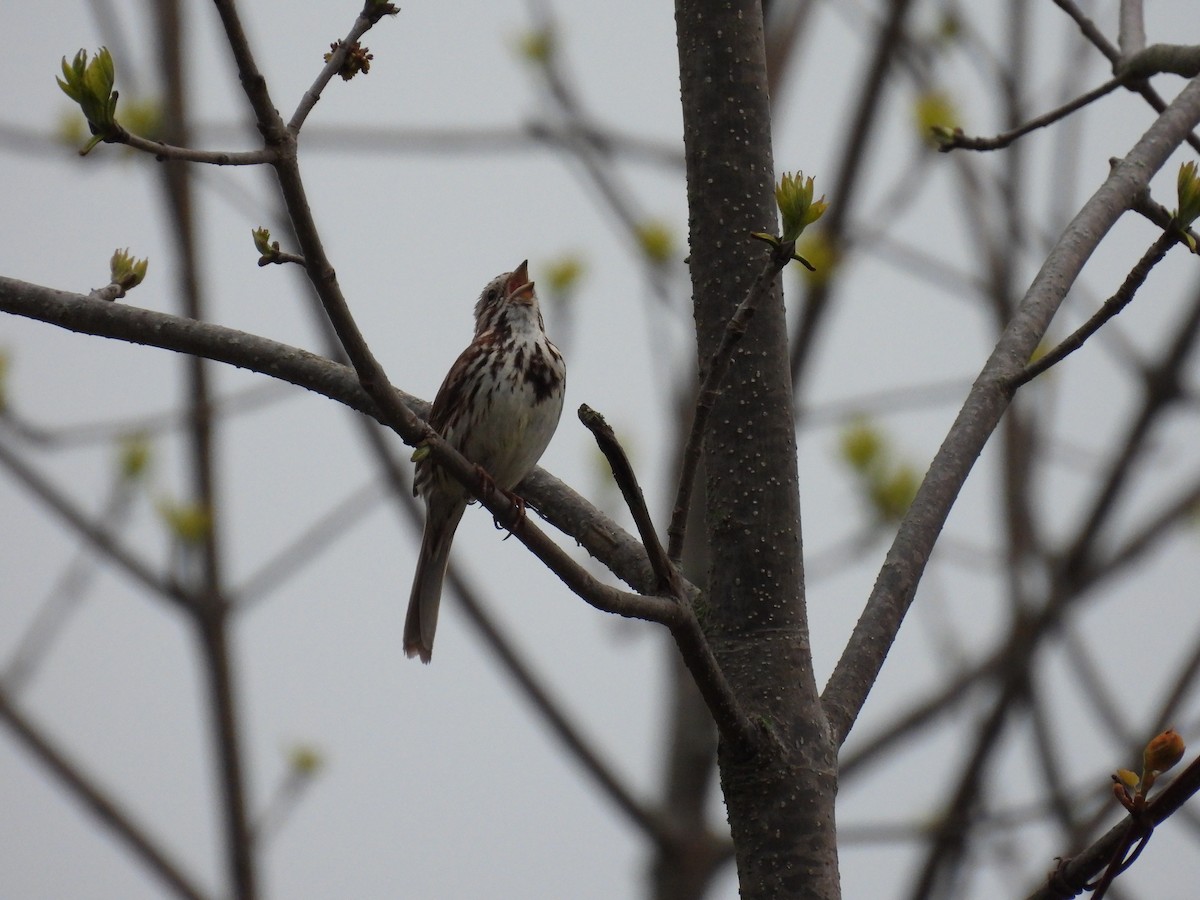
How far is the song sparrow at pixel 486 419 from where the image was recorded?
401 cm

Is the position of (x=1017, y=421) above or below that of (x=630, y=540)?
above

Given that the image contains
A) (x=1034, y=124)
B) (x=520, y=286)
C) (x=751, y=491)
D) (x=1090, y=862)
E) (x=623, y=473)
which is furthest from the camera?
(x=520, y=286)

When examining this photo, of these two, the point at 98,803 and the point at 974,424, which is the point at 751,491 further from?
the point at 98,803

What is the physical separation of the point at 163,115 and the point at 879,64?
2261 mm

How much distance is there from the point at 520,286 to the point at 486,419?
32.2 inches

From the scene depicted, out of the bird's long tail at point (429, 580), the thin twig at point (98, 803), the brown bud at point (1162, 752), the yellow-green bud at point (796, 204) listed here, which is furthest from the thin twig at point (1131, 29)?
the thin twig at point (98, 803)

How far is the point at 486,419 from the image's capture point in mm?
4055

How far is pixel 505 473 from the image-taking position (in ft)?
12.7

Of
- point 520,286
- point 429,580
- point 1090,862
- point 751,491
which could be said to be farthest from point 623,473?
point 520,286

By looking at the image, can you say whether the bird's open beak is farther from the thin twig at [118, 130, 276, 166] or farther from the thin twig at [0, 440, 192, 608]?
the thin twig at [118, 130, 276, 166]

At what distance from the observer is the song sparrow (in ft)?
13.1

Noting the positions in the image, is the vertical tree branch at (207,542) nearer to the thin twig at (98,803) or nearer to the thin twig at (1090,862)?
the thin twig at (98,803)

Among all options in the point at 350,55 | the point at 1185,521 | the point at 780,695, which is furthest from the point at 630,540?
the point at 1185,521

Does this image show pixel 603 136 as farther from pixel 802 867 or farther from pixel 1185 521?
pixel 802 867
